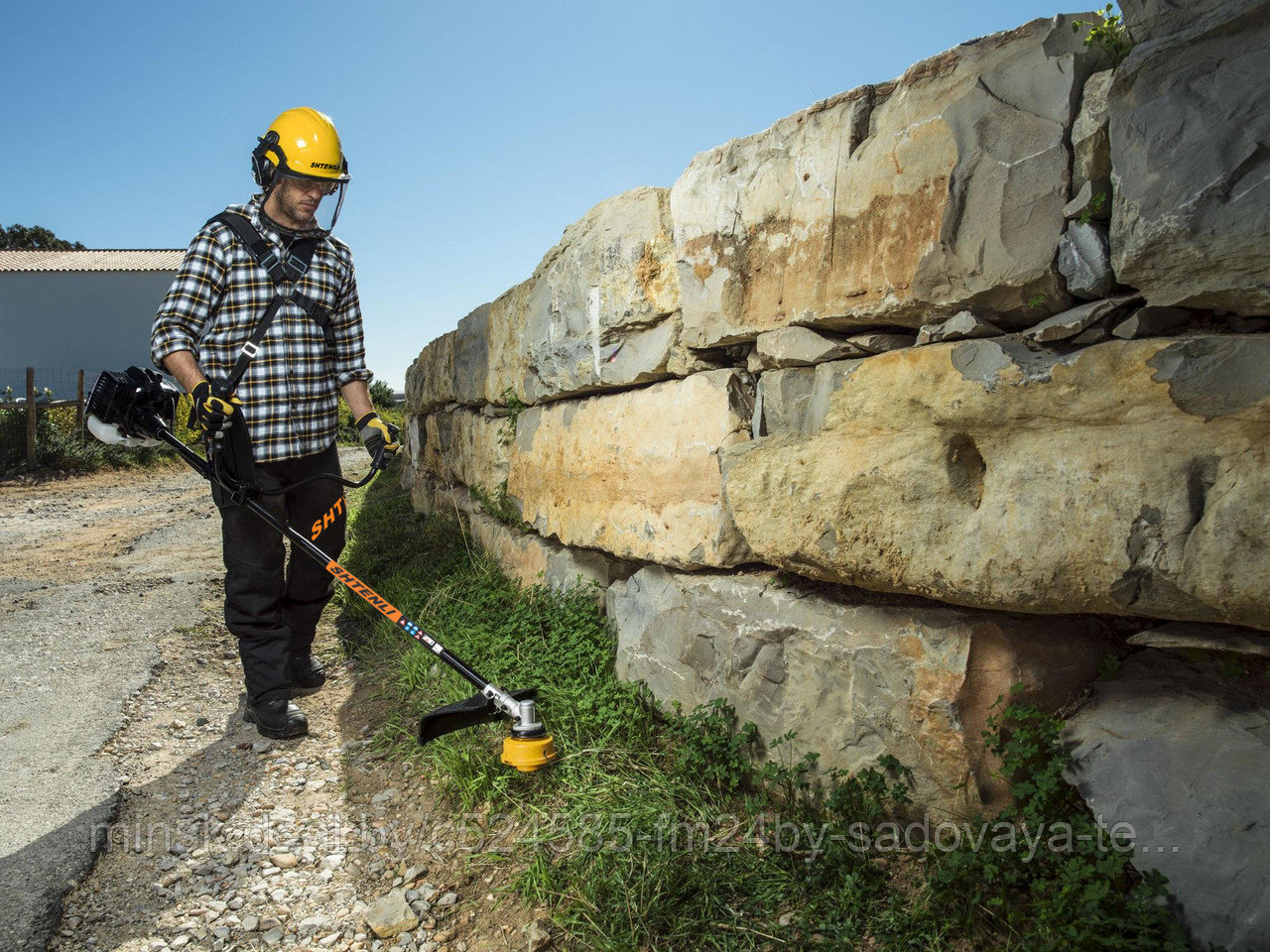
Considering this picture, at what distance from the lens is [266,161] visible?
11.0 feet

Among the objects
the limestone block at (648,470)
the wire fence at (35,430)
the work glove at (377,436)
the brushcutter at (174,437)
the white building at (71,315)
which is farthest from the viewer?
the white building at (71,315)

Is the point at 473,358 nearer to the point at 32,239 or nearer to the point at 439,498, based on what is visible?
the point at 439,498

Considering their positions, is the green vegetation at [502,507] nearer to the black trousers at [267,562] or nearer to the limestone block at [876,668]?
the black trousers at [267,562]

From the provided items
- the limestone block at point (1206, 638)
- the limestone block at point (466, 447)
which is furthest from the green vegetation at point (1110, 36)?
the limestone block at point (466, 447)

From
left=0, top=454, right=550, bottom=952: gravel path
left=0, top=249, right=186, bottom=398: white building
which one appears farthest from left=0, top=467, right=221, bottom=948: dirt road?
left=0, top=249, right=186, bottom=398: white building

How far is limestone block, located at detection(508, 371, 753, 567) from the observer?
278 centimetres

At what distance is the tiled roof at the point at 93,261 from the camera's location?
21.9 metres

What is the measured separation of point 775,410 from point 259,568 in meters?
2.23

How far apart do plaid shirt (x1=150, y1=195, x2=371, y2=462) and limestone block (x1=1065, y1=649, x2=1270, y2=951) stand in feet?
9.88

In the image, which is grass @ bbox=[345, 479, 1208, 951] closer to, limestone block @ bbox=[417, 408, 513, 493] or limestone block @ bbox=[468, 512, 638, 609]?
limestone block @ bbox=[468, 512, 638, 609]

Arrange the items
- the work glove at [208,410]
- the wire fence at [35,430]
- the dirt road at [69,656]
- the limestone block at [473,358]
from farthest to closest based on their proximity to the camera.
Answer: the wire fence at [35,430], the limestone block at [473,358], the work glove at [208,410], the dirt road at [69,656]

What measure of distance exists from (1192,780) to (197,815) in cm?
290

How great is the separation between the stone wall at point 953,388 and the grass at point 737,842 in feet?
0.41

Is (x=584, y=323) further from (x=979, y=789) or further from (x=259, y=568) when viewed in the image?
(x=979, y=789)
